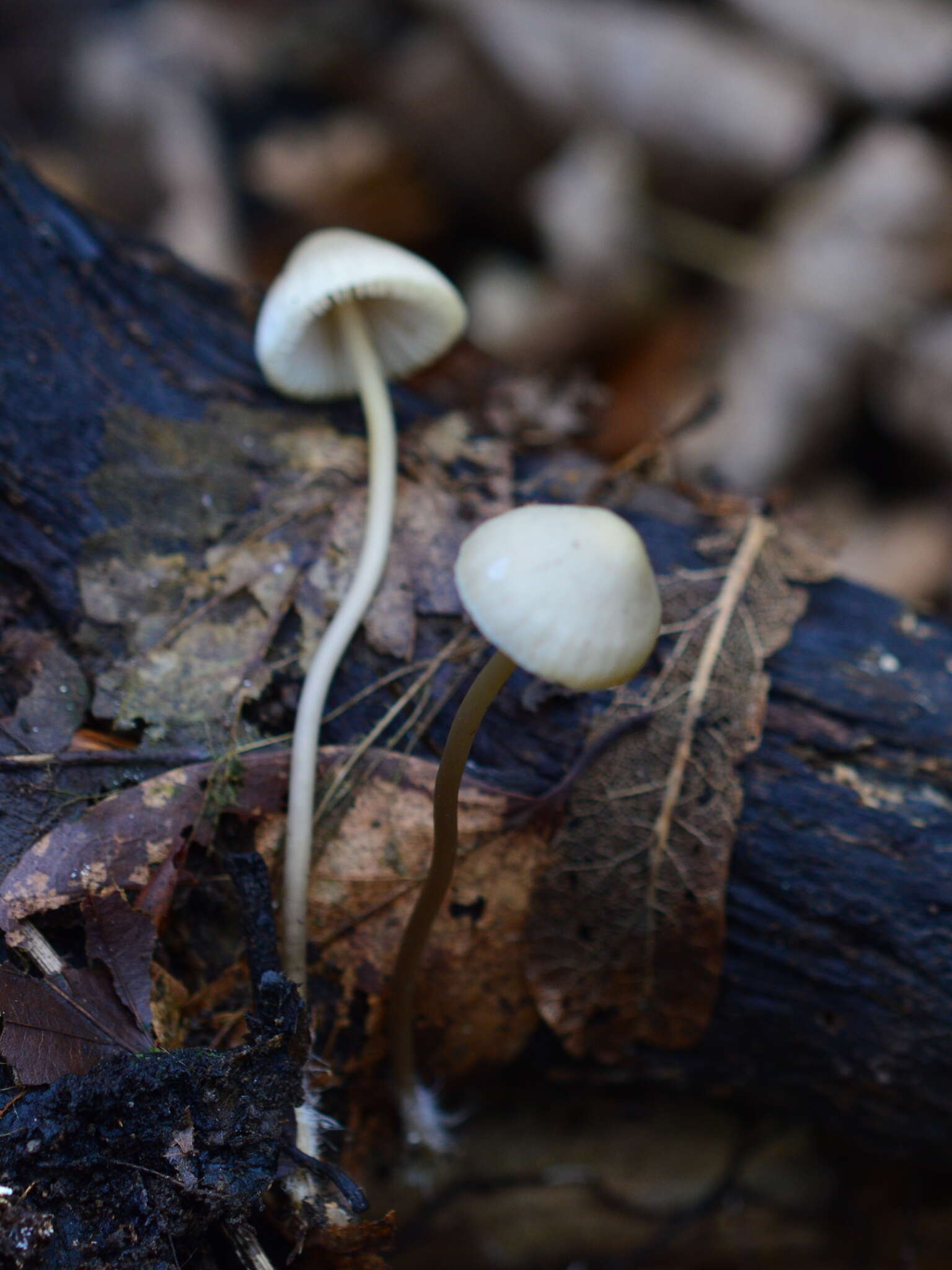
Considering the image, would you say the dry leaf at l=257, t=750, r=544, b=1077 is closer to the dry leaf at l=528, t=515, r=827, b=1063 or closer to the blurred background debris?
the dry leaf at l=528, t=515, r=827, b=1063

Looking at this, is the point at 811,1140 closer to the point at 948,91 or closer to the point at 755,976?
the point at 755,976

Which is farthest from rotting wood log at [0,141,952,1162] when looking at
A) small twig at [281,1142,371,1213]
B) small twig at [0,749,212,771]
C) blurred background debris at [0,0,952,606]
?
blurred background debris at [0,0,952,606]

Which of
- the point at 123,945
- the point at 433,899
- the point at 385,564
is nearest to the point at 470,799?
the point at 433,899

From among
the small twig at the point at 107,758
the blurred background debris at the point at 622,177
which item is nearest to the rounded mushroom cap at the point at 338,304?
the small twig at the point at 107,758

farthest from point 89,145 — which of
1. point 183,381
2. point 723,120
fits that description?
point 183,381

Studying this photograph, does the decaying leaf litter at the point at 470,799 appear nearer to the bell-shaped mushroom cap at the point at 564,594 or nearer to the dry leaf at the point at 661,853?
the dry leaf at the point at 661,853

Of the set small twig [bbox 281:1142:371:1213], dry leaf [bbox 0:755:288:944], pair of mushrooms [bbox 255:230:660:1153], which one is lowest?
small twig [bbox 281:1142:371:1213]

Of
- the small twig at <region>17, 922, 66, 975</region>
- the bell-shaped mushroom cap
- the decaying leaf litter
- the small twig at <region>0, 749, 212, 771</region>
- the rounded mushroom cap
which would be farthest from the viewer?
the rounded mushroom cap
